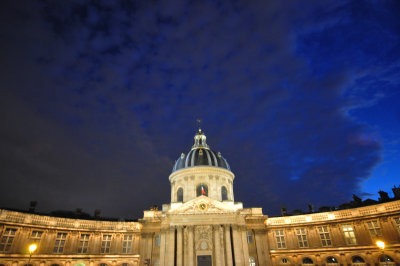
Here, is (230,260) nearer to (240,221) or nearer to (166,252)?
(240,221)

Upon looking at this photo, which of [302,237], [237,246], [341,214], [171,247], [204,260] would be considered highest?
[341,214]

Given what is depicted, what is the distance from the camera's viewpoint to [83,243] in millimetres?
36375

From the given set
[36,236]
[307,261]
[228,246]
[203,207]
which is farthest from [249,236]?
[36,236]

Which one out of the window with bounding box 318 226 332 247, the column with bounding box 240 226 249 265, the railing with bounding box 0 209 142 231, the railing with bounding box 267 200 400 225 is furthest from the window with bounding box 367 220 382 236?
the railing with bounding box 0 209 142 231

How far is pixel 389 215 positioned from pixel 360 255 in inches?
265

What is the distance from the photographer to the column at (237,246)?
33881 mm

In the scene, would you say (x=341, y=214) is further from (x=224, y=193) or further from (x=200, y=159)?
(x=200, y=159)

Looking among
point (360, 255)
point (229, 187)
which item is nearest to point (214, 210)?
point (229, 187)

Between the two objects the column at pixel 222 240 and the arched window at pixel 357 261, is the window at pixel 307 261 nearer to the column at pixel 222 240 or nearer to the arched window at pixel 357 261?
the arched window at pixel 357 261

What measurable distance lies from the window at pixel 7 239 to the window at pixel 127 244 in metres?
14.8

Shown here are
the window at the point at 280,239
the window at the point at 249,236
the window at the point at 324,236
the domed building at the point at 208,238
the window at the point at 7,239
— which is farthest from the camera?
the window at the point at 249,236

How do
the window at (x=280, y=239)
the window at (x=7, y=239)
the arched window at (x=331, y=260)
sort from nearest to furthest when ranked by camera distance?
the window at (x=7, y=239)
the arched window at (x=331, y=260)
the window at (x=280, y=239)

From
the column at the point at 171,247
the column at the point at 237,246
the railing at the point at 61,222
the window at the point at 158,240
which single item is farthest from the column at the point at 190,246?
the railing at the point at 61,222

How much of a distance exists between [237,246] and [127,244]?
57.5 ft
